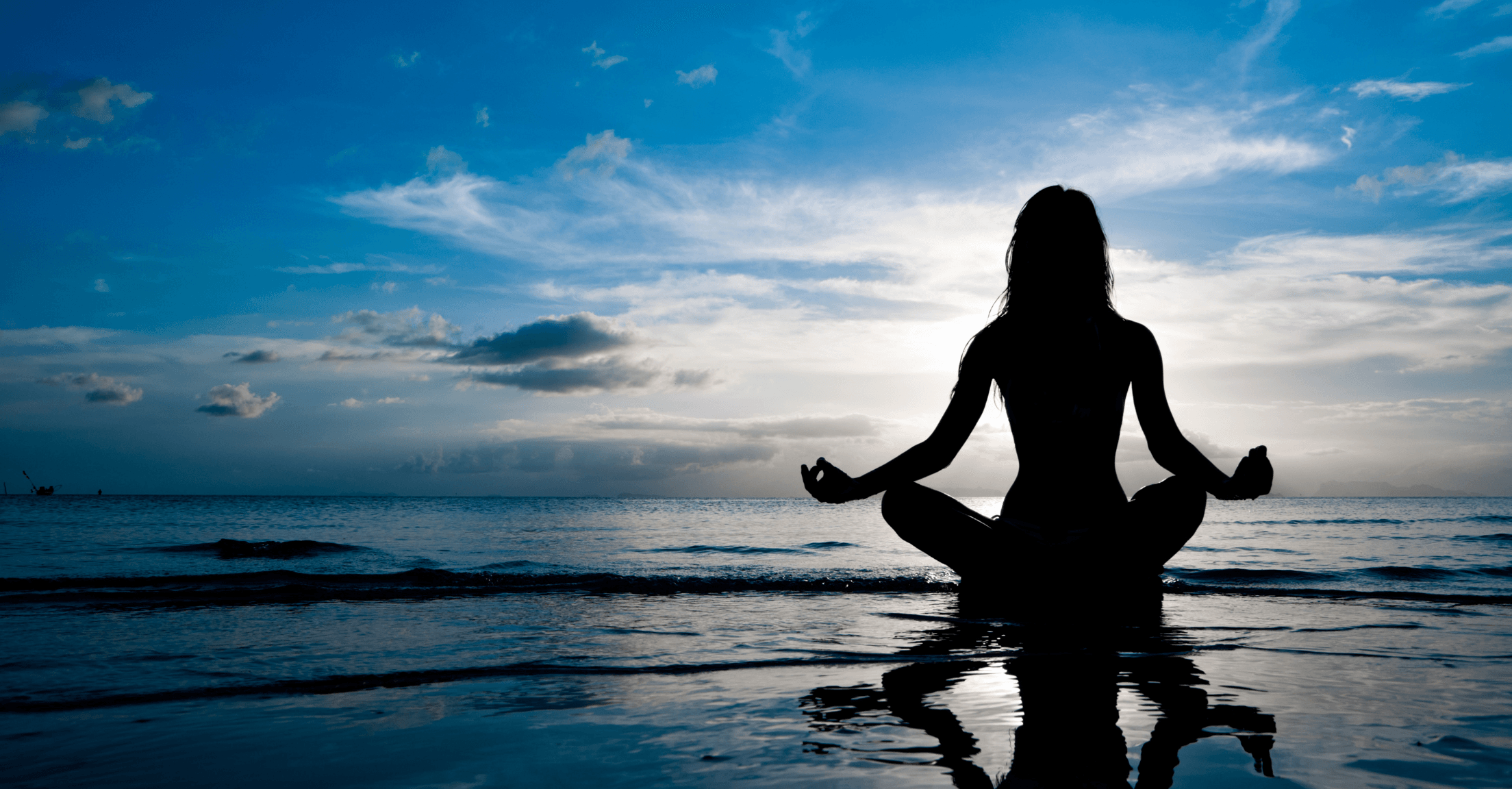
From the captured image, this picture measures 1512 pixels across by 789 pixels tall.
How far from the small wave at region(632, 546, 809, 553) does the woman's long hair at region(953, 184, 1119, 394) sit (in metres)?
13.3

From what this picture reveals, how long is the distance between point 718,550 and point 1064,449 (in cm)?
1425

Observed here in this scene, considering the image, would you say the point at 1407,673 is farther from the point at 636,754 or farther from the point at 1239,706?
the point at 636,754

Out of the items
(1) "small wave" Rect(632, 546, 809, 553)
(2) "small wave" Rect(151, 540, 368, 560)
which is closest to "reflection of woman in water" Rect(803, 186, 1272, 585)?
(1) "small wave" Rect(632, 546, 809, 553)

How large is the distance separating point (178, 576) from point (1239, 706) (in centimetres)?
1071

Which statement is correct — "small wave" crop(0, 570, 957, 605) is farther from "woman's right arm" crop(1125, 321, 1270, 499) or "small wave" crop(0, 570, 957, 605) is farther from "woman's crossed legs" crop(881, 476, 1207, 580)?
"woman's right arm" crop(1125, 321, 1270, 499)

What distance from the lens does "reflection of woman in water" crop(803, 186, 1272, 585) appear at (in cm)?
377

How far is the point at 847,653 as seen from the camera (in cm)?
379

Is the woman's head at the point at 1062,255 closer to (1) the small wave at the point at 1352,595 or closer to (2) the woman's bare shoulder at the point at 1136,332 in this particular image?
(2) the woman's bare shoulder at the point at 1136,332

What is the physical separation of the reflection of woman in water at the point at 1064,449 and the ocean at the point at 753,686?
10.2 inches

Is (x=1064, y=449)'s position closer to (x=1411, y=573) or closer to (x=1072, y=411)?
(x=1072, y=411)

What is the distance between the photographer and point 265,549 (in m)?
16.3

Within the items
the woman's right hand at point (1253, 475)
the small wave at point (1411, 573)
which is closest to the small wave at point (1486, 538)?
the small wave at point (1411, 573)

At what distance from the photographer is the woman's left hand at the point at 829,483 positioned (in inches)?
150

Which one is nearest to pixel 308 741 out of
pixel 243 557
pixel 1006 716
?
pixel 1006 716
